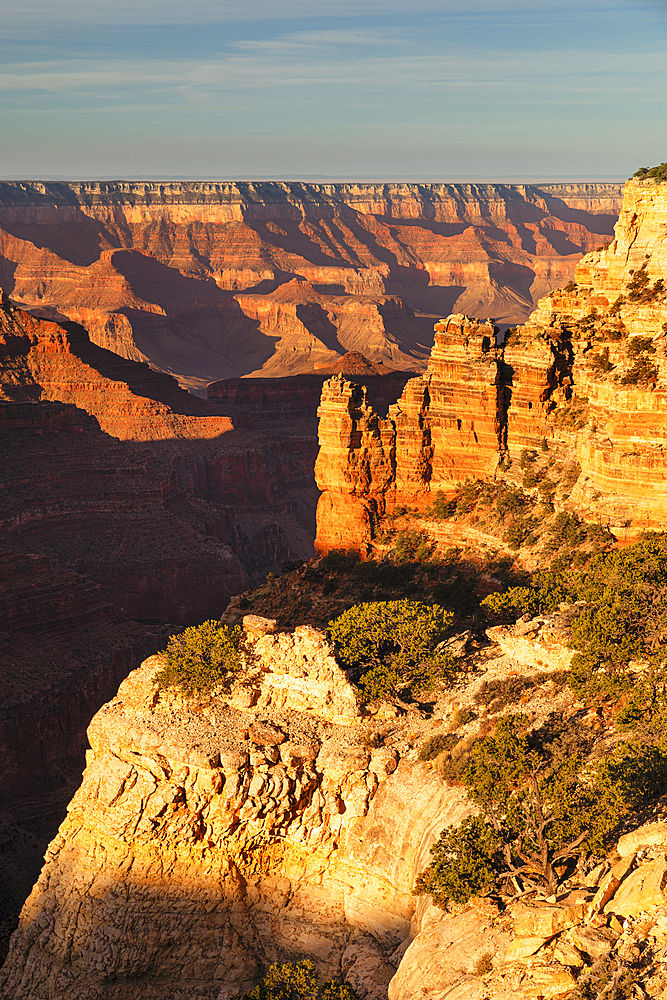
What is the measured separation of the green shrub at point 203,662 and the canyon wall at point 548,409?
791 inches

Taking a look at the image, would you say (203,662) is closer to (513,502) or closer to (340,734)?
(340,734)

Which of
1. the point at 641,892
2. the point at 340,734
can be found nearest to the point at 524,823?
the point at 641,892

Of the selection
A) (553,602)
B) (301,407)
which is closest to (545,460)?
(553,602)

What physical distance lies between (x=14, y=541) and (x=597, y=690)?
73.7m

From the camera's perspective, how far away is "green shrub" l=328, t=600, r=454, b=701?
4153 cm

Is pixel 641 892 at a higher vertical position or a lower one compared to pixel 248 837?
higher

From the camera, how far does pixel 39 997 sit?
123ft

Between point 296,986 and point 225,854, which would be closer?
point 296,986

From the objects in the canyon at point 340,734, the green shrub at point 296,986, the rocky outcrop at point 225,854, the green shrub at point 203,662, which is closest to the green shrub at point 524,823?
the canyon at point 340,734

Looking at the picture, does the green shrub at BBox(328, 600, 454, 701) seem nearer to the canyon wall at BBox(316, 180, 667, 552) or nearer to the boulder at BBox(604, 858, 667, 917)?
the canyon wall at BBox(316, 180, 667, 552)

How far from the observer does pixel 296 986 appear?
3291 cm

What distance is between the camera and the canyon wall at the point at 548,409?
2074 inches

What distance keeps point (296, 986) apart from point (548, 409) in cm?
3658

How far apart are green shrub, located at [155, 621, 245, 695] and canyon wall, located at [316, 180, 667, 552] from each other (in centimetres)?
A: 2010
